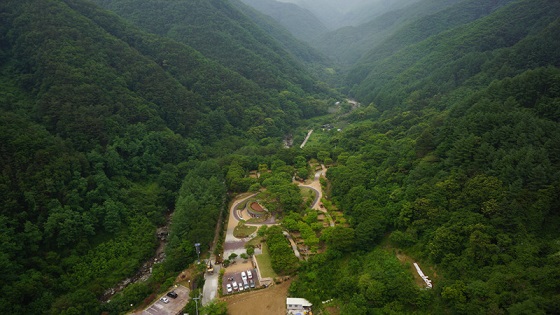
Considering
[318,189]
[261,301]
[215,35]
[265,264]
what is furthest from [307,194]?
[215,35]

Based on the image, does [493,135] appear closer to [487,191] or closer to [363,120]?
[487,191]

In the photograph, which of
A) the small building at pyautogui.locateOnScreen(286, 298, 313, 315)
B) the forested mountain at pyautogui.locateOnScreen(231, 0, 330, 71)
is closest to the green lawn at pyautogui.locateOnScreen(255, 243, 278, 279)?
the small building at pyautogui.locateOnScreen(286, 298, 313, 315)

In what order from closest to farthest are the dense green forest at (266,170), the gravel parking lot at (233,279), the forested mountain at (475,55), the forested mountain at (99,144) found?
the dense green forest at (266,170) < the gravel parking lot at (233,279) < the forested mountain at (99,144) < the forested mountain at (475,55)

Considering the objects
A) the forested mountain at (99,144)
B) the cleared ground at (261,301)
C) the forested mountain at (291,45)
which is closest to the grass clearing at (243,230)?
the forested mountain at (99,144)

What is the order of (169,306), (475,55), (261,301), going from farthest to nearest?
1. (475,55)
2. (169,306)
3. (261,301)

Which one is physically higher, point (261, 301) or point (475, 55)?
point (475, 55)

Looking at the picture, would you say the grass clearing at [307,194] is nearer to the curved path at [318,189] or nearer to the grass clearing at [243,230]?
the curved path at [318,189]

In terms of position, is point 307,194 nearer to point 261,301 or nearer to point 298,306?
point 261,301

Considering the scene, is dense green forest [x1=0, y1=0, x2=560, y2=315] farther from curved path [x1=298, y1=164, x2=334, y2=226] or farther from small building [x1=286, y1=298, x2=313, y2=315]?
curved path [x1=298, y1=164, x2=334, y2=226]
